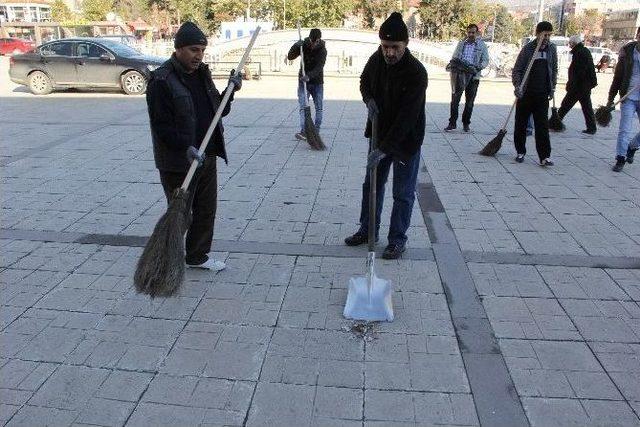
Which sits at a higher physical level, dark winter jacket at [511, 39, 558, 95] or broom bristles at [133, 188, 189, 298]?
dark winter jacket at [511, 39, 558, 95]

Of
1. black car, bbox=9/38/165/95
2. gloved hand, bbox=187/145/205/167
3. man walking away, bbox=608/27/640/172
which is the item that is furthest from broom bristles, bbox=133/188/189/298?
black car, bbox=9/38/165/95

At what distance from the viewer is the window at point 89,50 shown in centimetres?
1426

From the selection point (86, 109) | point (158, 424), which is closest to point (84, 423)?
point (158, 424)

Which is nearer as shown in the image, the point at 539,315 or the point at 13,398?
the point at 13,398

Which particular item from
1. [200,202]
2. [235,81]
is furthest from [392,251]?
[235,81]

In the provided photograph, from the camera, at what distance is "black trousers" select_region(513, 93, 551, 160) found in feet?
22.2

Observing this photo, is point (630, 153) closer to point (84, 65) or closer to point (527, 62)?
point (527, 62)

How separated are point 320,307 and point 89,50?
13.3 m

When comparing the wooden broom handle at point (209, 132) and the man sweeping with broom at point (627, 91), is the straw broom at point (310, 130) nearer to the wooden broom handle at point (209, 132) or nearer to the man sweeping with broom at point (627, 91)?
the man sweeping with broom at point (627, 91)

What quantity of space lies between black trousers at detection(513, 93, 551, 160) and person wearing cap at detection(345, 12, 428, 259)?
3395 millimetres

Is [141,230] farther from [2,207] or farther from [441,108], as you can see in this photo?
[441,108]

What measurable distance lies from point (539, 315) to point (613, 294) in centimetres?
71

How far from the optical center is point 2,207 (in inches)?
220

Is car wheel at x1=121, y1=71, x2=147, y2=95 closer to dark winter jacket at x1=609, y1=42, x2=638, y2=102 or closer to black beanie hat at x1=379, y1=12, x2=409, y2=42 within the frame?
dark winter jacket at x1=609, y1=42, x2=638, y2=102
